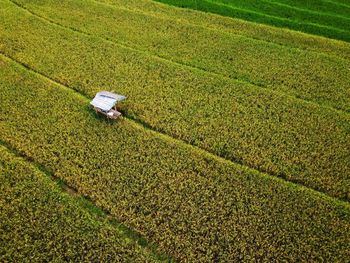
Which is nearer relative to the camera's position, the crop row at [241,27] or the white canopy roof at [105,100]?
the white canopy roof at [105,100]

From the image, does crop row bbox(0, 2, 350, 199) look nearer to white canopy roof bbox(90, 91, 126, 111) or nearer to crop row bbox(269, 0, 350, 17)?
white canopy roof bbox(90, 91, 126, 111)

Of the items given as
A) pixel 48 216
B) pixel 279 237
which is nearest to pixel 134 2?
pixel 48 216

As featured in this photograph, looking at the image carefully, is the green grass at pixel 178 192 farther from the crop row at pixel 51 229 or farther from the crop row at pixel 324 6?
the crop row at pixel 324 6

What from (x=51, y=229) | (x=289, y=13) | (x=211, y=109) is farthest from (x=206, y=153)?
(x=289, y=13)

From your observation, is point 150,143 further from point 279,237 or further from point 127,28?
point 127,28

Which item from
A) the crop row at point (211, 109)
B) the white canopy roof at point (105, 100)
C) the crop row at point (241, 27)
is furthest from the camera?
the crop row at point (241, 27)

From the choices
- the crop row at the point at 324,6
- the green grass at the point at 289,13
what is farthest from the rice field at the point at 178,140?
the crop row at the point at 324,6

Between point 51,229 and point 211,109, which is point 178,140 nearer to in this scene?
point 211,109
